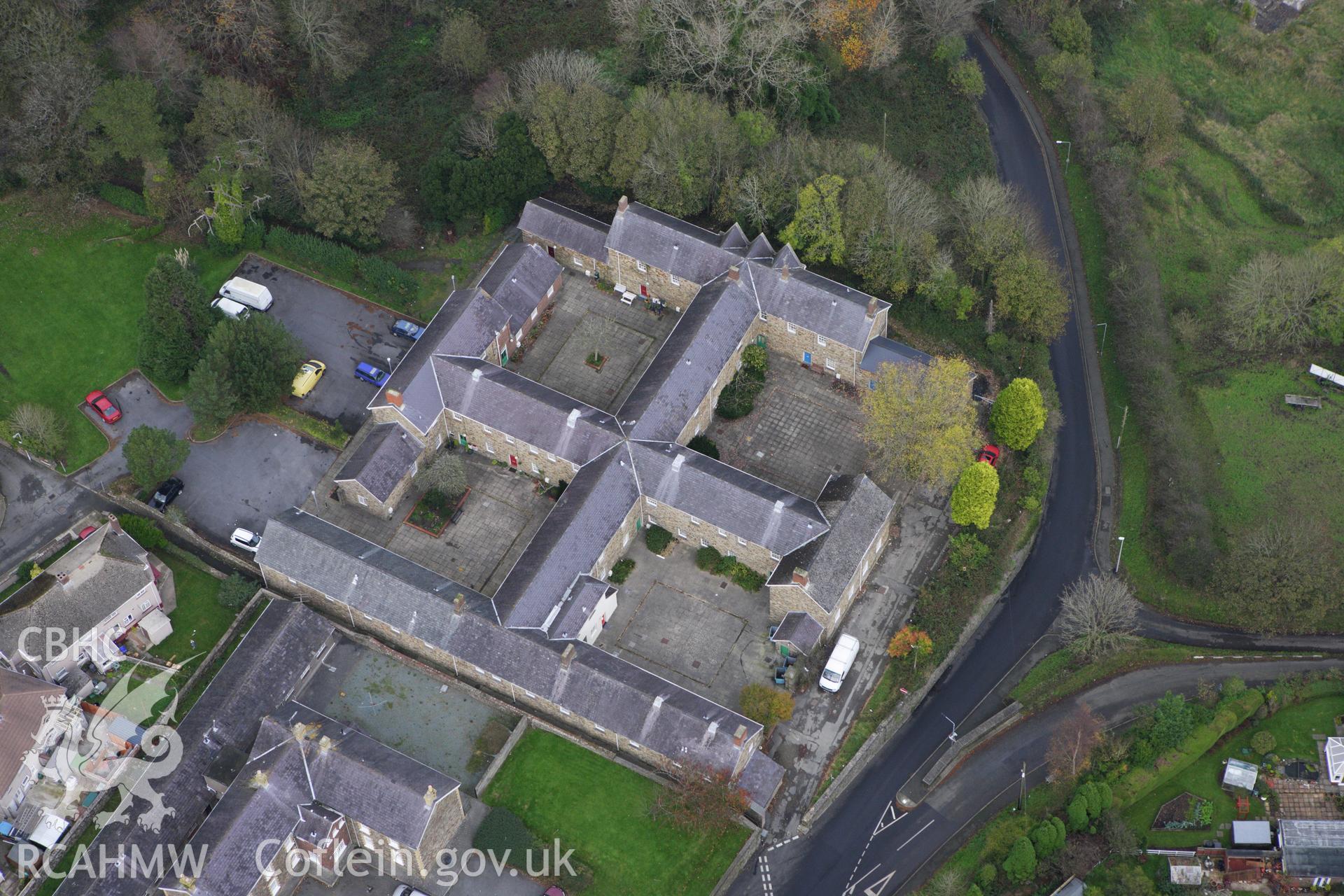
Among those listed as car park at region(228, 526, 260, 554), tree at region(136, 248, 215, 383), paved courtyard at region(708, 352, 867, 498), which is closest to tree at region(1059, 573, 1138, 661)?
paved courtyard at region(708, 352, 867, 498)

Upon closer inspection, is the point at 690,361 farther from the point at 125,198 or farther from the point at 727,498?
the point at 125,198

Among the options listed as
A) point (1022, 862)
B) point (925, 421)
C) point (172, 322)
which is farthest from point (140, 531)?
point (1022, 862)

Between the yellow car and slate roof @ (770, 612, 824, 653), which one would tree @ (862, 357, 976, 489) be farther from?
the yellow car

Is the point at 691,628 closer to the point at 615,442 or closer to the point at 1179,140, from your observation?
the point at 615,442

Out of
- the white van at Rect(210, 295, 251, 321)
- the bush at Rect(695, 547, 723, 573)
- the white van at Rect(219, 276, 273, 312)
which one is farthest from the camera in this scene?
the white van at Rect(219, 276, 273, 312)

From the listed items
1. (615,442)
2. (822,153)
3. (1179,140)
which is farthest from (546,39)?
(1179,140)

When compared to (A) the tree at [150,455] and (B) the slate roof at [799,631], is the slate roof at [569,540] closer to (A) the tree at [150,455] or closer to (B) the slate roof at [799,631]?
(B) the slate roof at [799,631]

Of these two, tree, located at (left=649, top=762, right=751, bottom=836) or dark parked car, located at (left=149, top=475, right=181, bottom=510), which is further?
dark parked car, located at (left=149, top=475, right=181, bottom=510)
